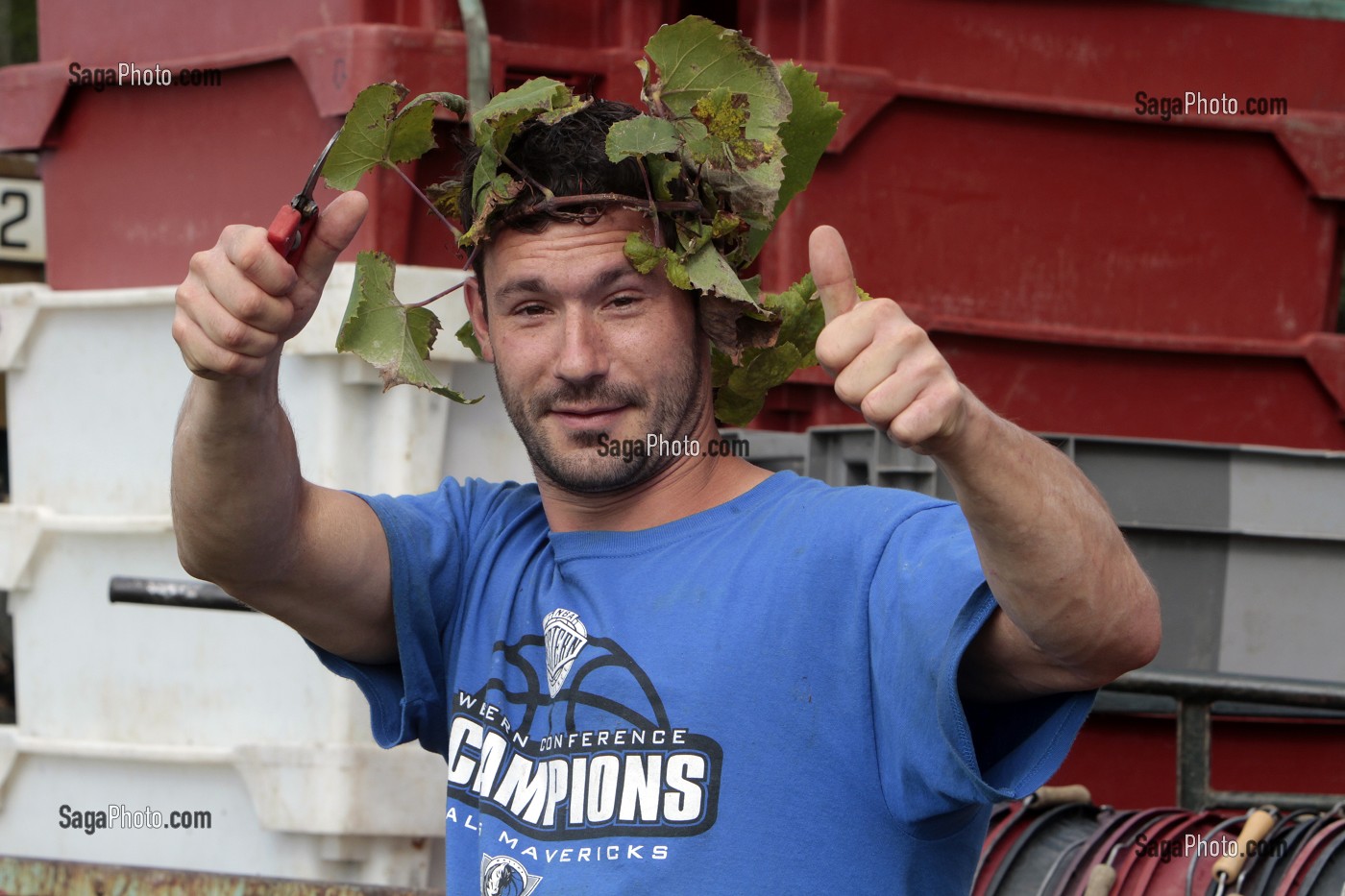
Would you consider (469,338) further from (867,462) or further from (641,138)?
(867,462)

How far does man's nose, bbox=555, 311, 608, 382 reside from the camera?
2.21m

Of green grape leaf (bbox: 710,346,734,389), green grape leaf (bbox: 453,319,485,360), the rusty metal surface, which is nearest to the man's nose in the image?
green grape leaf (bbox: 710,346,734,389)

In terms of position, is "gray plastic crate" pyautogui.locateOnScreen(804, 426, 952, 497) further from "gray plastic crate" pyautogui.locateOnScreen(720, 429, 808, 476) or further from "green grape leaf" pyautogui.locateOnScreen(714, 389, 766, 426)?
"green grape leaf" pyautogui.locateOnScreen(714, 389, 766, 426)

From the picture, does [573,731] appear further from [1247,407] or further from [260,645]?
[1247,407]

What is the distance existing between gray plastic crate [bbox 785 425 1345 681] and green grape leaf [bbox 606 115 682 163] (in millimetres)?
1634

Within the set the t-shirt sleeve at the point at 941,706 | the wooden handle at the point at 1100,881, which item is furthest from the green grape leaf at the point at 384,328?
the wooden handle at the point at 1100,881

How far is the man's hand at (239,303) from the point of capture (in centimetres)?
202

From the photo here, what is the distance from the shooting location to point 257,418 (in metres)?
2.18

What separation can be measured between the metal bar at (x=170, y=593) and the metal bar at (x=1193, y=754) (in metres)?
1.98

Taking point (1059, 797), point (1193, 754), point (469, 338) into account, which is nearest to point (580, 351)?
point (469, 338)

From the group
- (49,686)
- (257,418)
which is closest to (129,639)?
(49,686)

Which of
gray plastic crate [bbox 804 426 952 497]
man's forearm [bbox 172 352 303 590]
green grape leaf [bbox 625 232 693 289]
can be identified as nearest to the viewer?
man's forearm [bbox 172 352 303 590]

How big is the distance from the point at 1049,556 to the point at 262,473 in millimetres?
1089

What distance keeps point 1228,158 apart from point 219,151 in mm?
2722
